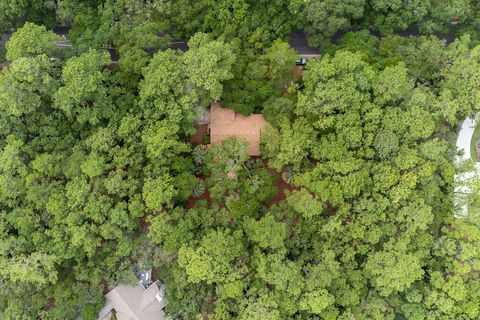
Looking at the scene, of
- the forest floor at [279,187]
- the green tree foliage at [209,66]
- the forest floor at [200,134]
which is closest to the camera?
the green tree foliage at [209,66]

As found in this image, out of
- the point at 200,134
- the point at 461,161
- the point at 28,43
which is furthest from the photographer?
the point at 200,134

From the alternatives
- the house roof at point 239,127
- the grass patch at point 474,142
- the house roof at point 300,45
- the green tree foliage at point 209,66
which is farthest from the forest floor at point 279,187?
the grass patch at point 474,142

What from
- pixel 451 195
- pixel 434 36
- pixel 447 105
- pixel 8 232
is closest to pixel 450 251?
pixel 451 195

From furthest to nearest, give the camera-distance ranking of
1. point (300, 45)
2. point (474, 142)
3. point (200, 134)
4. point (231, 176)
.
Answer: point (300, 45), point (474, 142), point (200, 134), point (231, 176)

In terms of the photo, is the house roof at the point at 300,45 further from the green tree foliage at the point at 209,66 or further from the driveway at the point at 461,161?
the driveway at the point at 461,161

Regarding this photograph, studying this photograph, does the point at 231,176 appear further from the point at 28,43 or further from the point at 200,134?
the point at 28,43

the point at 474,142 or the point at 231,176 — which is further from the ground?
the point at 231,176

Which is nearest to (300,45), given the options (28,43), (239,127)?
(239,127)

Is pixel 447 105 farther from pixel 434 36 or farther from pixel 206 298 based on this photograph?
pixel 206 298
